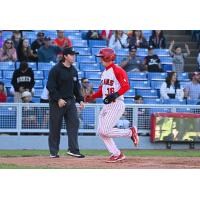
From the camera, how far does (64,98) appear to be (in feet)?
48.4

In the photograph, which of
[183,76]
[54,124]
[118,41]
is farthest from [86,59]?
[54,124]

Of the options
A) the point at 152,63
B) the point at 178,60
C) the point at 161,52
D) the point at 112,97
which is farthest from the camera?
the point at 161,52

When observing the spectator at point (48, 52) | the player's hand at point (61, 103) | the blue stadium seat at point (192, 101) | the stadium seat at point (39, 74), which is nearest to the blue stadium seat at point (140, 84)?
the blue stadium seat at point (192, 101)

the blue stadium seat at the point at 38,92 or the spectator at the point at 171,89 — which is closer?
the blue stadium seat at the point at 38,92

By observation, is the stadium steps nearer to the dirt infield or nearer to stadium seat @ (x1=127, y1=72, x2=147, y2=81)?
stadium seat @ (x1=127, y1=72, x2=147, y2=81)

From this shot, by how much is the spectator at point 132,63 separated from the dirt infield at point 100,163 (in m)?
7.49

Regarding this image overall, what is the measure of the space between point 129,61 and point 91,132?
3410mm

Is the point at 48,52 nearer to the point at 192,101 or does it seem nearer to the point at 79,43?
the point at 79,43

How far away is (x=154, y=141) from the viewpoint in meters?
20.3

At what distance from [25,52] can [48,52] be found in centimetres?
66

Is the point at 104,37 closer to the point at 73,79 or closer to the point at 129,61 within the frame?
the point at 129,61

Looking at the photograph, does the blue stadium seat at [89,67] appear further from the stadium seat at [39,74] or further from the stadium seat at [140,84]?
the stadium seat at [39,74]

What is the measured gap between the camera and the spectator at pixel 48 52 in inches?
861

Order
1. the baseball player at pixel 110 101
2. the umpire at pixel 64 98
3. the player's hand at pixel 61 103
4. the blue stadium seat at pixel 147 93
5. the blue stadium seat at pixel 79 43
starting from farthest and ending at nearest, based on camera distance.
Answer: the blue stadium seat at pixel 79 43, the blue stadium seat at pixel 147 93, the umpire at pixel 64 98, the player's hand at pixel 61 103, the baseball player at pixel 110 101
